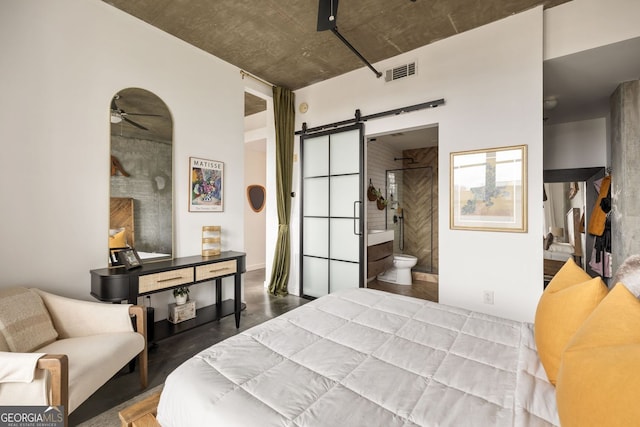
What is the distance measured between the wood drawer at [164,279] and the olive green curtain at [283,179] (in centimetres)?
170

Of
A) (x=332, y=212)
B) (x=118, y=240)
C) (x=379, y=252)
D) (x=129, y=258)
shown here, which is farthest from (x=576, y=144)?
(x=118, y=240)

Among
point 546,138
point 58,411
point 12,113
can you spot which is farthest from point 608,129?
point 12,113

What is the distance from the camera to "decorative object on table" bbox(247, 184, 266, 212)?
5.95m

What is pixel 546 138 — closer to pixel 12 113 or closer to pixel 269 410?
pixel 269 410

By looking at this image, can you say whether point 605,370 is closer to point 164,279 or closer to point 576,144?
point 164,279

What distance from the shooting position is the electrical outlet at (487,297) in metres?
2.83

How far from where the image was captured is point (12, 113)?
2031 mm

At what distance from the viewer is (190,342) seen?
2666 millimetres

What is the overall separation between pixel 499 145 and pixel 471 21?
1255 mm

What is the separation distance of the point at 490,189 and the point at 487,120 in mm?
692

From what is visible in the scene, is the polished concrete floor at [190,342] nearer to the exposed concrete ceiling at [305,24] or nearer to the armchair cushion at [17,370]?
the armchair cushion at [17,370]

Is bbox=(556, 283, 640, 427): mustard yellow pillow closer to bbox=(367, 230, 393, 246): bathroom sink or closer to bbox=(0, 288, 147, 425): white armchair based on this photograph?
bbox=(0, 288, 147, 425): white armchair


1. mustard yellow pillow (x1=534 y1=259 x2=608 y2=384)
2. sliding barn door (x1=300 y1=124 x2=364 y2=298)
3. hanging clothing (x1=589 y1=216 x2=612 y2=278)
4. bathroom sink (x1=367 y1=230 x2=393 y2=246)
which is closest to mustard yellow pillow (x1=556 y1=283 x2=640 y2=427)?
mustard yellow pillow (x1=534 y1=259 x2=608 y2=384)

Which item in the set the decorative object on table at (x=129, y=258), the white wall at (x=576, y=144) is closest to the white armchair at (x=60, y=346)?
the decorative object on table at (x=129, y=258)
